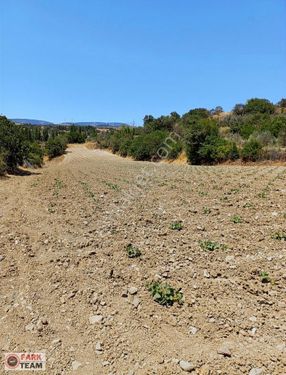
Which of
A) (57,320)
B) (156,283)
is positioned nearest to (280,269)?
(156,283)

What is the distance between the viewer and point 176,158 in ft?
117

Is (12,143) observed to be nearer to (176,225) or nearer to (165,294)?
(176,225)

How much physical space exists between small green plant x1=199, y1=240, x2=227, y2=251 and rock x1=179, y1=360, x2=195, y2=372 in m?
2.59

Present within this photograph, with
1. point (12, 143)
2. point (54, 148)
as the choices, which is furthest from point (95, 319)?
point (54, 148)

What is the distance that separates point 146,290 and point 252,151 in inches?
870

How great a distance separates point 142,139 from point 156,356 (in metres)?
42.1

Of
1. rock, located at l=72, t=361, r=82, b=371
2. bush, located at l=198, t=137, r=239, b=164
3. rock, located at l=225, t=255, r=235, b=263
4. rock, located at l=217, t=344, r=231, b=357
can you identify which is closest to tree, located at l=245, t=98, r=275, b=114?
bush, located at l=198, t=137, r=239, b=164

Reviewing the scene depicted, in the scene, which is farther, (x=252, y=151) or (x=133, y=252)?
(x=252, y=151)

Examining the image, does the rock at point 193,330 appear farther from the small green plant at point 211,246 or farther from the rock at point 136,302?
the small green plant at point 211,246

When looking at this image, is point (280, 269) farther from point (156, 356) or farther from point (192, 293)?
point (156, 356)

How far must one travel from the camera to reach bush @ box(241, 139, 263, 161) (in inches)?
967

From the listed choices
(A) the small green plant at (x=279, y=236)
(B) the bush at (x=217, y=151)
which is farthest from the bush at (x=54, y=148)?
(A) the small green plant at (x=279, y=236)

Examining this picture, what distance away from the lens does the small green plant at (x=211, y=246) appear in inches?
223

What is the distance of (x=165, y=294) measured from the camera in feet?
14.1
